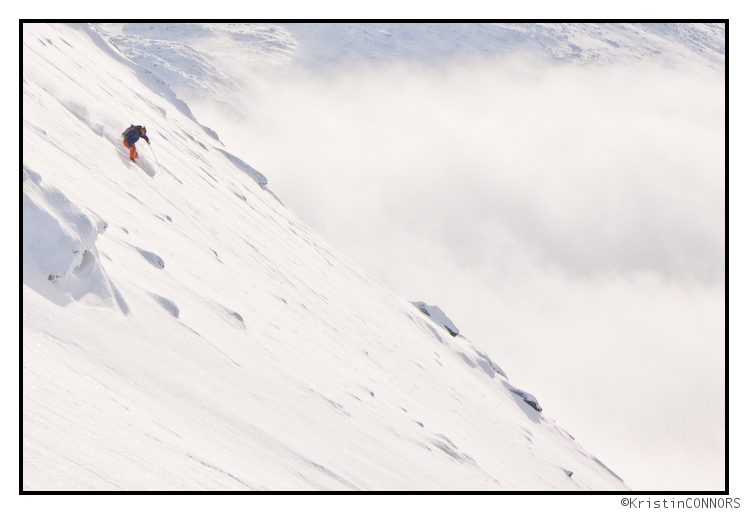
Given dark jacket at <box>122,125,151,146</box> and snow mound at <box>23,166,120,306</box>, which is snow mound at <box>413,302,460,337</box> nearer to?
dark jacket at <box>122,125,151,146</box>

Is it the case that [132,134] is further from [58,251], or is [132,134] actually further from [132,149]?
[58,251]

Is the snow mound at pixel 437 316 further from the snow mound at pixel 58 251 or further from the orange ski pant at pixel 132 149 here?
the snow mound at pixel 58 251

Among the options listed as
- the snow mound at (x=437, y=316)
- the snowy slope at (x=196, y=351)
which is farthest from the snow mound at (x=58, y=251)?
the snow mound at (x=437, y=316)

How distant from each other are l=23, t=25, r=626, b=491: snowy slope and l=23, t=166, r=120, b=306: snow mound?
12 millimetres

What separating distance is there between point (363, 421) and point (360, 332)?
4811 mm

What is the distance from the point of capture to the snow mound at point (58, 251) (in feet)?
15.2

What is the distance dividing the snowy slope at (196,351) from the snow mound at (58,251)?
12mm

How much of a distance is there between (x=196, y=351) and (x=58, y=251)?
1.69m

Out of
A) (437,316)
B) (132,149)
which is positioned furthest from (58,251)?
(437,316)

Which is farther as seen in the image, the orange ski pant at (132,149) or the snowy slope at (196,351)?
the orange ski pant at (132,149)

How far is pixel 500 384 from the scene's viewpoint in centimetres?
2034

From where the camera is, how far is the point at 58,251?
473 cm

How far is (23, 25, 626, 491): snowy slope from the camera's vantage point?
157 inches

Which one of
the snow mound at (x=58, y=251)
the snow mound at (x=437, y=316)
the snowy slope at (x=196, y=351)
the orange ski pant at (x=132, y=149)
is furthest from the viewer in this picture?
the snow mound at (x=437, y=316)
